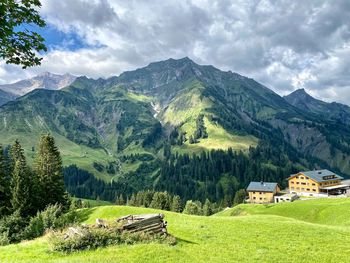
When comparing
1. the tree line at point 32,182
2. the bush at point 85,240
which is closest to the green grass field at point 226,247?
the bush at point 85,240

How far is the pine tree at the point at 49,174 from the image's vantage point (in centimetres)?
7244

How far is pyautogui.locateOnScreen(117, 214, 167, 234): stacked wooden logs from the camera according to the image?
2958 centimetres

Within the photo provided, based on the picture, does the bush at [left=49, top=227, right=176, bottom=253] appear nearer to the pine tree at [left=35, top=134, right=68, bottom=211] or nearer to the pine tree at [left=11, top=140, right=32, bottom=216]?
the pine tree at [left=11, top=140, right=32, bottom=216]

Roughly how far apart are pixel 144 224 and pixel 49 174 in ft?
165

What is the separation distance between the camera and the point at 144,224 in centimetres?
3017

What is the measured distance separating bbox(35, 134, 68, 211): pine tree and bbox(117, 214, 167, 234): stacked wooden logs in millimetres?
47005

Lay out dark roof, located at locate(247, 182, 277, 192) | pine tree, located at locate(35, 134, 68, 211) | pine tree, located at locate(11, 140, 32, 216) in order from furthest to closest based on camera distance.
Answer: dark roof, located at locate(247, 182, 277, 192), pine tree, located at locate(35, 134, 68, 211), pine tree, located at locate(11, 140, 32, 216)

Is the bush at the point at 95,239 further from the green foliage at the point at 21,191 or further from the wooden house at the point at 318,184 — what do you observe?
the wooden house at the point at 318,184

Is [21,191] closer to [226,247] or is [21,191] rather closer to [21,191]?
[21,191]

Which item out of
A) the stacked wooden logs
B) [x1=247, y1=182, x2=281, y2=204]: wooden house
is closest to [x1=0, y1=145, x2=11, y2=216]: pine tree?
the stacked wooden logs

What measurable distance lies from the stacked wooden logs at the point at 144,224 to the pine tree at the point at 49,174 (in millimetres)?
47005

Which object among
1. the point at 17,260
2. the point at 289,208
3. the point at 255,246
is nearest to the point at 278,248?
the point at 255,246

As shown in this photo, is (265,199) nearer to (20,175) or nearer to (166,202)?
(166,202)

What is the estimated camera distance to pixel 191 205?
6457 inches
